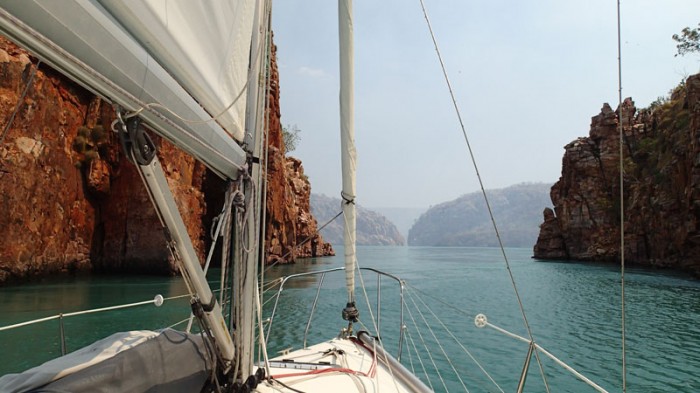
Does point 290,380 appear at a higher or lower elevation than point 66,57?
lower

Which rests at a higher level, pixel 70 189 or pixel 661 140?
pixel 661 140

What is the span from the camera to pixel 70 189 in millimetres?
25172

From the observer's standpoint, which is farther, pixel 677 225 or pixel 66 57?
pixel 677 225

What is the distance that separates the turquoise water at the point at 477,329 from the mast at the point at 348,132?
1.07 metres

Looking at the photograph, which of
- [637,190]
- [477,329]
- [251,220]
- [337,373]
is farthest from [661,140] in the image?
[251,220]

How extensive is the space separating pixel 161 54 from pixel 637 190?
5463 centimetres

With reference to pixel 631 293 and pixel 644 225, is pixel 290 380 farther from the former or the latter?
pixel 644 225

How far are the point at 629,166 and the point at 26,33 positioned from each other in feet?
195

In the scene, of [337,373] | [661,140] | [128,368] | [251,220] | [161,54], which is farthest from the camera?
[661,140]

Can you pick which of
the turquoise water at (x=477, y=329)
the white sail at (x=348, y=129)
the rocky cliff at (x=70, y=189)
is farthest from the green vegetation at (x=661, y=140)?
the rocky cliff at (x=70, y=189)

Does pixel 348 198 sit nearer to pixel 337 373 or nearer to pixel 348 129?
pixel 348 129

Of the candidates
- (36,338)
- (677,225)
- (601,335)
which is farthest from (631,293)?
(36,338)

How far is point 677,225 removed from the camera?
34.8m

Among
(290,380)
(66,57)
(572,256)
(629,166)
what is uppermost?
(629,166)
